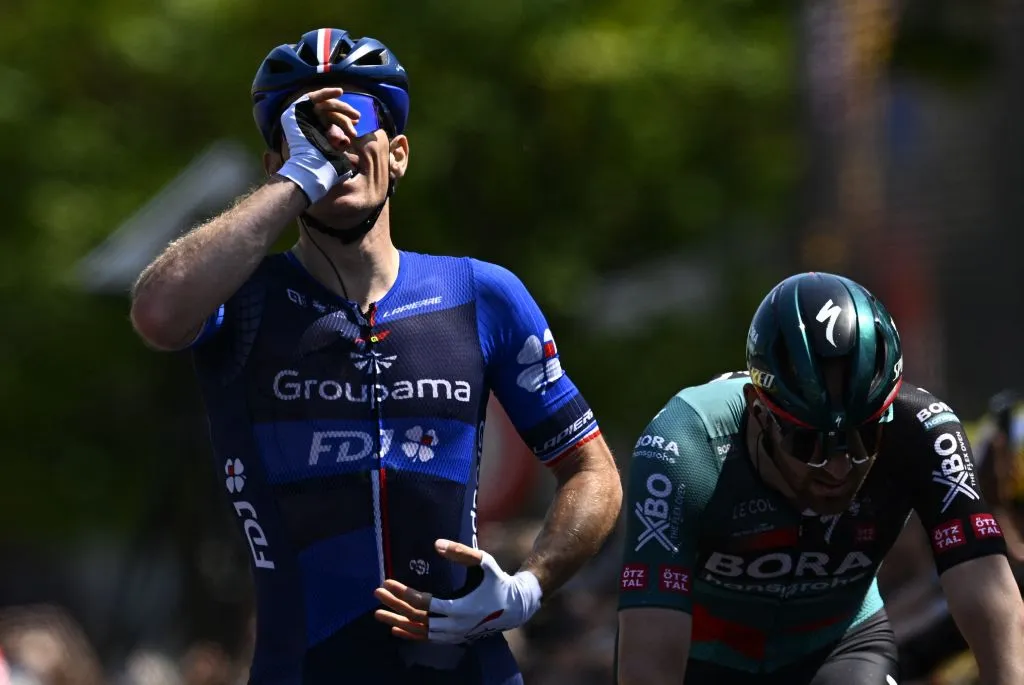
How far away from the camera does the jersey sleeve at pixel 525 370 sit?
4570 mm

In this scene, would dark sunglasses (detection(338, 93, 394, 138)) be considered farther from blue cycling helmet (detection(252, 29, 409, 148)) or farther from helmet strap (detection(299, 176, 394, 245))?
helmet strap (detection(299, 176, 394, 245))

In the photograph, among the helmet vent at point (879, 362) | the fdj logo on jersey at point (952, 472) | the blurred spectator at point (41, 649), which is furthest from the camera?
the blurred spectator at point (41, 649)

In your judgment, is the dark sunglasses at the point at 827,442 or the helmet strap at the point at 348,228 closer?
the helmet strap at the point at 348,228

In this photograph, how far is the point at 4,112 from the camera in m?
15.5

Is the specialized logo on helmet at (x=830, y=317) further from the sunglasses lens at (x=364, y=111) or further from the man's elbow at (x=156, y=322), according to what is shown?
the man's elbow at (x=156, y=322)

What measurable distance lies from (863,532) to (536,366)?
3.69 ft

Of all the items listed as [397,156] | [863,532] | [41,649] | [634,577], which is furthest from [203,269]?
[41,649]

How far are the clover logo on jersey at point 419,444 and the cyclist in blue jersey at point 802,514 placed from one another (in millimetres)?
751

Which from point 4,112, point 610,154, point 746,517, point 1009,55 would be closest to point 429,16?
point 610,154

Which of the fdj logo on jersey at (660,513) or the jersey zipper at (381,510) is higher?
the jersey zipper at (381,510)

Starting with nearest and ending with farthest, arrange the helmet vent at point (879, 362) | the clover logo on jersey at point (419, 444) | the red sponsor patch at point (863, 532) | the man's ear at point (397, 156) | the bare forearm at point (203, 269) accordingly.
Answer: the bare forearm at point (203, 269) < the clover logo on jersey at point (419, 444) < the man's ear at point (397, 156) < the helmet vent at point (879, 362) < the red sponsor patch at point (863, 532)

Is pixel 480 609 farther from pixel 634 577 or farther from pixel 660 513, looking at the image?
pixel 660 513

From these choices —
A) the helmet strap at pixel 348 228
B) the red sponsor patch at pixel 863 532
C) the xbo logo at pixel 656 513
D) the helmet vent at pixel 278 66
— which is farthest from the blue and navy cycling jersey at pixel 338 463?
the red sponsor patch at pixel 863 532

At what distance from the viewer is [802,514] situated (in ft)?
16.5
